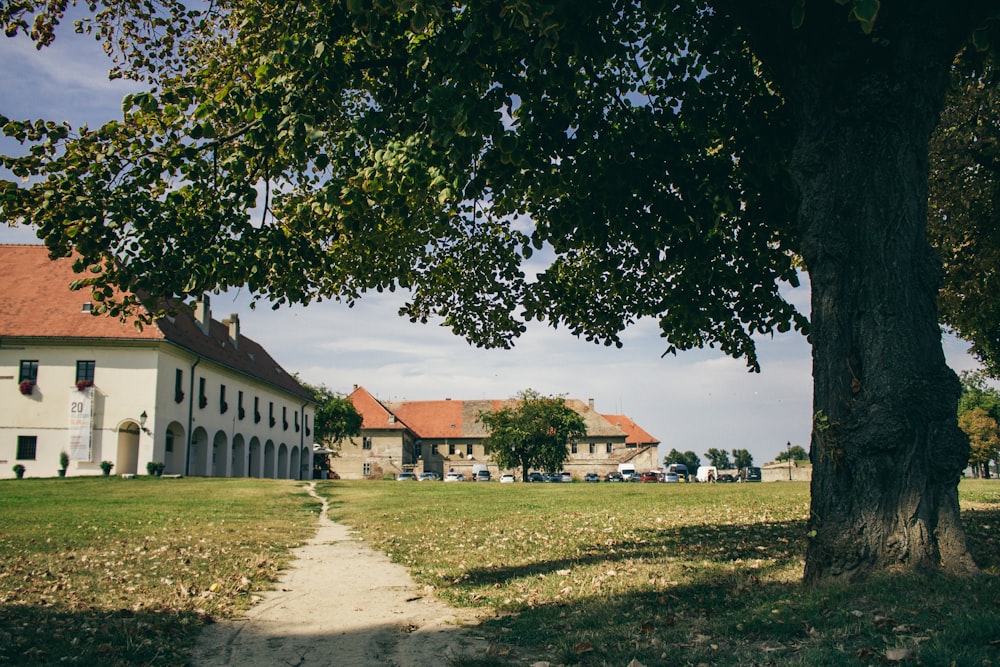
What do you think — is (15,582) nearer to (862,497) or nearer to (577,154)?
(577,154)

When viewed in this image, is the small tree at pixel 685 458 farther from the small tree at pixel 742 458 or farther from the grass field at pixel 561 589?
the grass field at pixel 561 589

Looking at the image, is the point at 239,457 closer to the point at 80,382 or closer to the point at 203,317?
the point at 203,317

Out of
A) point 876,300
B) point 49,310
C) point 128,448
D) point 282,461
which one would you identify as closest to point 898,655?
point 876,300

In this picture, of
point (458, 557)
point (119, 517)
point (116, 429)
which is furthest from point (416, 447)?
point (458, 557)

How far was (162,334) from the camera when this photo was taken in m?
43.6

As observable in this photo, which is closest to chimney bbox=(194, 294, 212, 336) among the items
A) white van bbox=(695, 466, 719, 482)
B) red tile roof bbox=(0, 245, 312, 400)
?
red tile roof bbox=(0, 245, 312, 400)

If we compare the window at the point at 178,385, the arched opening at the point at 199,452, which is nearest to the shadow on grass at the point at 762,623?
the window at the point at 178,385

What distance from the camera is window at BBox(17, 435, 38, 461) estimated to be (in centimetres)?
4191

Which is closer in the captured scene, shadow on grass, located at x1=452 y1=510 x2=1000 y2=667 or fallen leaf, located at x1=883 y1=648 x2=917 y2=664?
fallen leaf, located at x1=883 y1=648 x2=917 y2=664

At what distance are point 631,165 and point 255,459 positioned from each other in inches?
2355

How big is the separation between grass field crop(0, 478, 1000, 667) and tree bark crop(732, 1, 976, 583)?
0.52 meters

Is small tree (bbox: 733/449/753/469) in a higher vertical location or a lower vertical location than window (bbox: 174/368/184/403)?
lower

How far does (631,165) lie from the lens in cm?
870

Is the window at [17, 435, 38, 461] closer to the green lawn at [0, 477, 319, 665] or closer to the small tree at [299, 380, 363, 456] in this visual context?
the green lawn at [0, 477, 319, 665]
